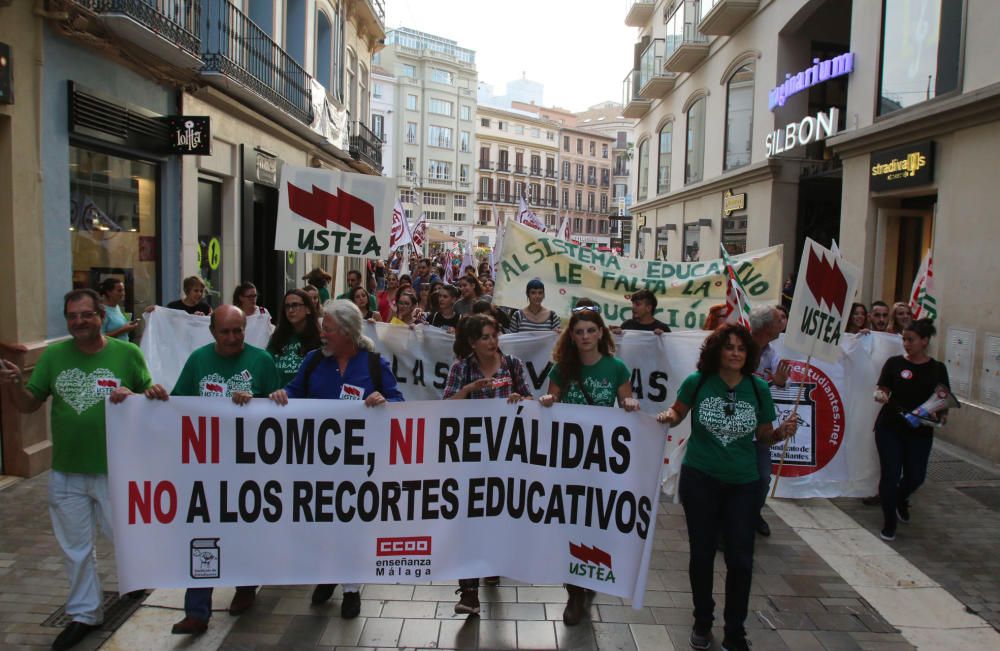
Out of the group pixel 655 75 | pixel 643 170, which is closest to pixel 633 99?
pixel 643 170

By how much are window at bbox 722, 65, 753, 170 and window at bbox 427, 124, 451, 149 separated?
57571mm

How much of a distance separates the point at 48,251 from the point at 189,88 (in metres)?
4.11

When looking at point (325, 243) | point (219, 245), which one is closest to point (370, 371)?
point (325, 243)

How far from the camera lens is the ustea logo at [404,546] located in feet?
14.2

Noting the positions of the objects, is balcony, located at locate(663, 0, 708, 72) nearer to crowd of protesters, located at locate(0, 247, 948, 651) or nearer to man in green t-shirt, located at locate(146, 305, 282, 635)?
crowd of protesters, located at locate(0, 247, 948, 651)

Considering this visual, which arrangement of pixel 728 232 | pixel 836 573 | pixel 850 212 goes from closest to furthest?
pixel 836 573 < pixel 850 212 < pixel 728 232

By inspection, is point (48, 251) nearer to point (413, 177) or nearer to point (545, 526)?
point (545, 526)

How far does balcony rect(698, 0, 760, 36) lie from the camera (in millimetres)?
18547

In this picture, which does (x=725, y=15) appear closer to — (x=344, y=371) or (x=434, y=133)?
(x=344, y=371)

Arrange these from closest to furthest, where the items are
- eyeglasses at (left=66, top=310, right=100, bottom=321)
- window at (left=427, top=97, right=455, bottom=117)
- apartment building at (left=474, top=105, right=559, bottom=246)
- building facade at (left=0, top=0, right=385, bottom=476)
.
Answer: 1. eyeglasses at (left=66, top=310, right=100, bottom=321)
2. building facade at (left=0, top=0, right=385, bottom=476)
3. window at (left=427, top=97, right=455, bottom=117)
4. apartment building at (left=474, top=105, right=559, bottom=246)

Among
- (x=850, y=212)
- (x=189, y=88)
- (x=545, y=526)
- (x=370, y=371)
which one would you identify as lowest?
(x=545, y=526)

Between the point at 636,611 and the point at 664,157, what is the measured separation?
25338 millimetres

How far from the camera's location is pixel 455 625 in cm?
446

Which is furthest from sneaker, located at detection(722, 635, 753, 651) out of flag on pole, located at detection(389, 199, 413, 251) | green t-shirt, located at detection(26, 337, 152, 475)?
flag on pole, located at detection(389, 199, 413, 251)
